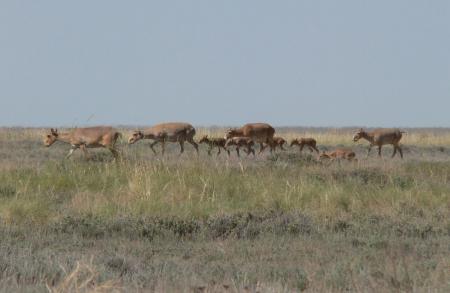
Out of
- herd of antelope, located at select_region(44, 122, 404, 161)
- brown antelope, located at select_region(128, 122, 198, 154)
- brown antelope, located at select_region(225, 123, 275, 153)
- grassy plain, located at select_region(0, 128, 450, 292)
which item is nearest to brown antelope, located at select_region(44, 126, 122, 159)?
herd of antelope, located at select_region(44, 122, 404, 161)

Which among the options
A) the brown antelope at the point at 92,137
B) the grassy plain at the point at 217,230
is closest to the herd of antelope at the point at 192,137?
the brown antelope at the point at 92,137

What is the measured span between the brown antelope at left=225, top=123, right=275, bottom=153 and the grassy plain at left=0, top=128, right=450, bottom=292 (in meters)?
16.7

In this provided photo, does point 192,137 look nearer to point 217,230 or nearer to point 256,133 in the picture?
point 256,133

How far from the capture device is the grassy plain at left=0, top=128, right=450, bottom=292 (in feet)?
22.5

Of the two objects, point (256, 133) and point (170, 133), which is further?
point (256, 133)

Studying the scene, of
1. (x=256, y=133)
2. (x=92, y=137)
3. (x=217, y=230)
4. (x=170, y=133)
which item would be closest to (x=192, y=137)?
(x=170, y=133)

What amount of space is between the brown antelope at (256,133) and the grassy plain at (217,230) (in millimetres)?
16664

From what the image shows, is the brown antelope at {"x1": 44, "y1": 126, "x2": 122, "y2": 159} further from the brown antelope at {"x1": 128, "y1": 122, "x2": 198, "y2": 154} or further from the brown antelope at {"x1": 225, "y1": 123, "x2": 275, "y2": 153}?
the brown antelope at {"x1": 225, "y1": 123, "x2": 275, "y2": 153}

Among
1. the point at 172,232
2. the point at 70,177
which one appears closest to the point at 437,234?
the point at 172,232

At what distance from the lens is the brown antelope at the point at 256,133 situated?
109 feet

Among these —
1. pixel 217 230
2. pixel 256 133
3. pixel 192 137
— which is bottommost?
pixel 217 230

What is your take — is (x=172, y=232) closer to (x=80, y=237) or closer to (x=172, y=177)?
(x=80, y=237)

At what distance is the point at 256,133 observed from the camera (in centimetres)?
3353

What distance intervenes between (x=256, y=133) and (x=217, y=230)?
23.4m
